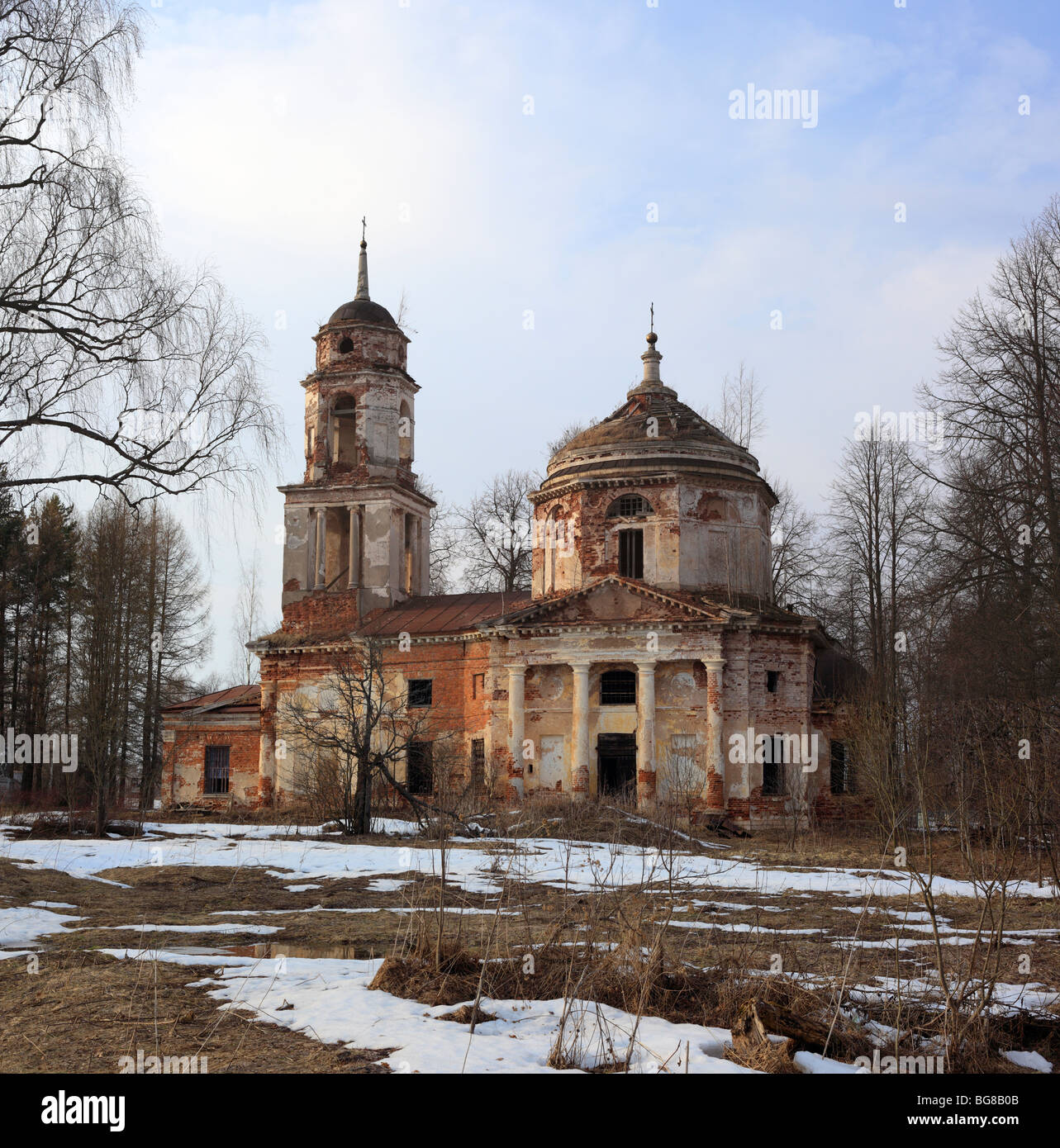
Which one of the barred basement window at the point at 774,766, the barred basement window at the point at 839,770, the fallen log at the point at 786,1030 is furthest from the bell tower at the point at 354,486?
the fallen log at the point at 786,1030

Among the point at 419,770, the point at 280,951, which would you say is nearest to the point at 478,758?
the point at 419,770

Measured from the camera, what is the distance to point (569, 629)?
108 feet

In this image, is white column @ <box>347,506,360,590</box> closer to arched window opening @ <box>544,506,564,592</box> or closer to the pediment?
arched window opening @ <box>544,506,564,592</box>

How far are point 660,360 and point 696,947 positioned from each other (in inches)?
1257

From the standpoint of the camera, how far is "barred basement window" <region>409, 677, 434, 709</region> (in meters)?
35.6

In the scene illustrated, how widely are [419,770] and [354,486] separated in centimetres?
968

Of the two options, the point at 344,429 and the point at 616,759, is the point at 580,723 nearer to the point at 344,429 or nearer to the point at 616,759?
the point at 616,759

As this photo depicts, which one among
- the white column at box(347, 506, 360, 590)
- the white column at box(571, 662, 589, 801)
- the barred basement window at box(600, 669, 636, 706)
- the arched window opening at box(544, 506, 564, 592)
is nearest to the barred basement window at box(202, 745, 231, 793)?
the white column at box(347, 506, 360, 590)

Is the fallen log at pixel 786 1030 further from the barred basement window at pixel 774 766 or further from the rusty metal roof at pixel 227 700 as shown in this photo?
the rusty metal roof at pixel 227 700

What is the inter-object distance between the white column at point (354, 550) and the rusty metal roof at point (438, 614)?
128 cm

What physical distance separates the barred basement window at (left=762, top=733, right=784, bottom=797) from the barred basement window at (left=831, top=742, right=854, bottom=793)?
214 centimetres

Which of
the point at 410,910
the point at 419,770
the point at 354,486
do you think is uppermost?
the point at 354,486

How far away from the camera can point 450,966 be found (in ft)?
25.2
